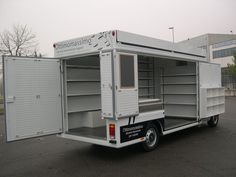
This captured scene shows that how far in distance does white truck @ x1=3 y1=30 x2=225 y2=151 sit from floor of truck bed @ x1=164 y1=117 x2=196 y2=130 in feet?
0.48

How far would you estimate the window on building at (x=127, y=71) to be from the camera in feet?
17.2

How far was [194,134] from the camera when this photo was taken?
8.26 m

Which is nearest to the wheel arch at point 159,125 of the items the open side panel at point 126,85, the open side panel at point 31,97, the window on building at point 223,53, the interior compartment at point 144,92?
the interior compartment at point 144,92

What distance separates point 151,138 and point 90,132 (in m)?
1.56

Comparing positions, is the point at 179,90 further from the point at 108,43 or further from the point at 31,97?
the point at 31,97

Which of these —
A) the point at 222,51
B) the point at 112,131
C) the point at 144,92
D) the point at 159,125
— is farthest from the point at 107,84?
the point at 222,51

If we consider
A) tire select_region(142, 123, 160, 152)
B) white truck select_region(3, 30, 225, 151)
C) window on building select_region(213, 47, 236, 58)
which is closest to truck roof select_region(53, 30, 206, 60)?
white truck select_region(3, 30, 225, 151)

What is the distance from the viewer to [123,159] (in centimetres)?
565

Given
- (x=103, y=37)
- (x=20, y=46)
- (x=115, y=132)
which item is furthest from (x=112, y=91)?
(x=20, y=46)

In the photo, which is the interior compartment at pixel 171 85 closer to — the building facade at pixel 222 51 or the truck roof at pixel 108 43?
the truck roof at pixel 108 43

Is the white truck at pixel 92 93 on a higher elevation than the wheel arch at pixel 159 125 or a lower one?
higher

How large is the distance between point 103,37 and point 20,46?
18.8 meters

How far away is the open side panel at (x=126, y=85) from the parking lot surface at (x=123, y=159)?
115 centimetres

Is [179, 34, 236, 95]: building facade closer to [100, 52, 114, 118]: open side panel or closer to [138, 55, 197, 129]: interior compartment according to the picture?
[138, 55, 197, 129]: interior compartment
